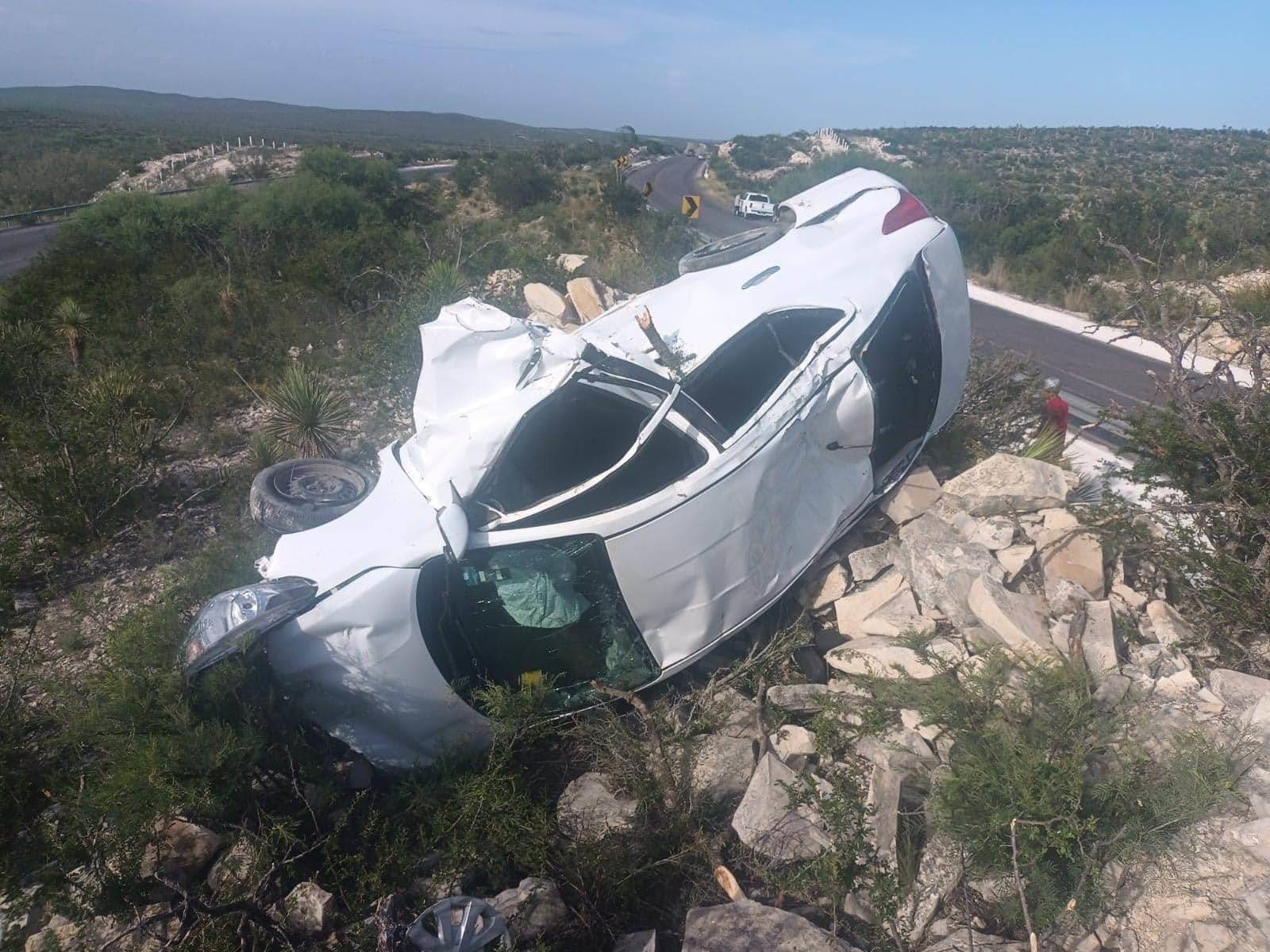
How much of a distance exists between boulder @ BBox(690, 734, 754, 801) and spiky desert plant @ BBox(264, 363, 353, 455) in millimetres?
3907

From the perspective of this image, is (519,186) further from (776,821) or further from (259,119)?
(259,119)

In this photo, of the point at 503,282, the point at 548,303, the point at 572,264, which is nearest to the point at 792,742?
the point at 548,303

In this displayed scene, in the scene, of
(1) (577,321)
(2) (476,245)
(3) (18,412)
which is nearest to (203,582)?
(3) (18,412)

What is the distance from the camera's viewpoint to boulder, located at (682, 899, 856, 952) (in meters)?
2.53

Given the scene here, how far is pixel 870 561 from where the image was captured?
14.6ft

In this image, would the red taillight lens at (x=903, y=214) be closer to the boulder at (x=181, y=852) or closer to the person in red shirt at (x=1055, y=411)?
the person in red shirt at (x=1055, y=411)

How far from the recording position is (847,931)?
2.75 m

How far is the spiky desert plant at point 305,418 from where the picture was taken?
5.66 meters

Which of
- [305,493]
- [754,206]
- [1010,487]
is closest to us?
[305,493]

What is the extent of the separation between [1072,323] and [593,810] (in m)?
14.7

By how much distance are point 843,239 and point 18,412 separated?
633cm

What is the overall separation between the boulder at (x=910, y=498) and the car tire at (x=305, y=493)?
3.29 metres

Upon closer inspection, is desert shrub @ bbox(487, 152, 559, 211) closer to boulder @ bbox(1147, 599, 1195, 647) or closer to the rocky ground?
the rocky ground

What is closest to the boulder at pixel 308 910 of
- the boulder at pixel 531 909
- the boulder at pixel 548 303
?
the boulder at pixel 531 909
